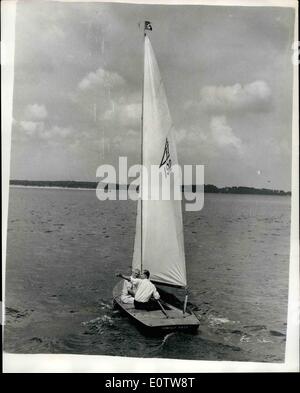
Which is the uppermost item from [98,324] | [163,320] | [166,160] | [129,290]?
[166,160]

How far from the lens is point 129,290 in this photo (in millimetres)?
7922

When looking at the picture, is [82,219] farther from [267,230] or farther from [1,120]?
[1,120]

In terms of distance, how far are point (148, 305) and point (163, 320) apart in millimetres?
473

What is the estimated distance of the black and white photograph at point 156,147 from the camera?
721 cm

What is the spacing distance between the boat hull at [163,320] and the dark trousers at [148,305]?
6 cm

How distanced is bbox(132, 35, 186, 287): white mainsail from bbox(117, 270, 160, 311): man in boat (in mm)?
491

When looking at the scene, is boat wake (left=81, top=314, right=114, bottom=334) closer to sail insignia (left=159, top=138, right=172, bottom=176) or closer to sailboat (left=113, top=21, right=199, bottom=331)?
sailboat (left=113, top=21, right=199, bottom=331)

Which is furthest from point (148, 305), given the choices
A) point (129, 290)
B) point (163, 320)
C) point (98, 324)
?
point (98, 324)

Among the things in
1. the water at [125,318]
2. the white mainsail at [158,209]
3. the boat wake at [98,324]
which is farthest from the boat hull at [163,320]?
the white mainsail at [158,209]

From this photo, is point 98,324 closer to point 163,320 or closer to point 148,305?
point 148,305

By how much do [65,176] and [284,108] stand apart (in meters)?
4.71

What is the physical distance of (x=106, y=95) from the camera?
818 centimetres

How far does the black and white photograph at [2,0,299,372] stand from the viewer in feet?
23.7

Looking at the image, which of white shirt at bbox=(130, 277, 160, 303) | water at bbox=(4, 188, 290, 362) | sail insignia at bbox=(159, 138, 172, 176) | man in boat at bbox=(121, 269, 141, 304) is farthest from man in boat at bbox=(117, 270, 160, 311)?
sail insignia at bbox=(159, 138, 172, 176)
